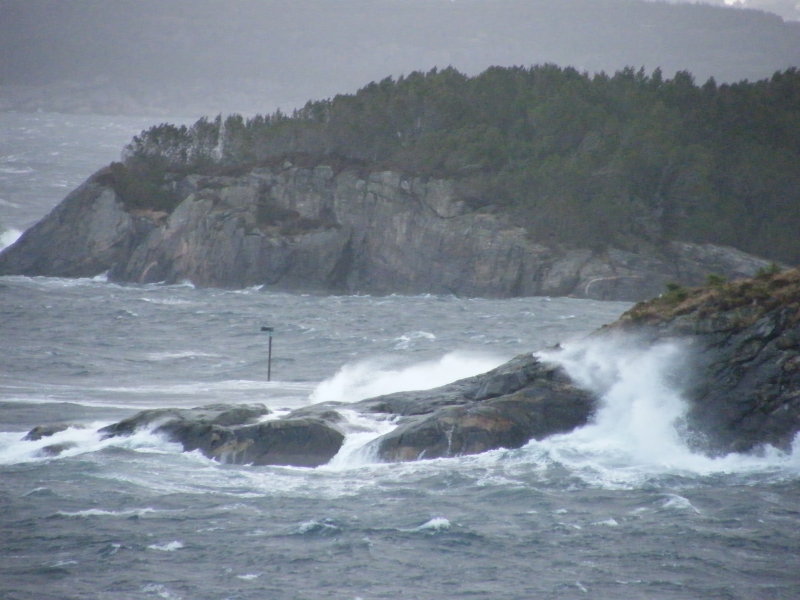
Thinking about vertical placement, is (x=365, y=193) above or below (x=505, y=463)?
above

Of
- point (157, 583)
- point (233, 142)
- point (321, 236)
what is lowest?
point (157, 583)

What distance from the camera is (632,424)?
26844 mm

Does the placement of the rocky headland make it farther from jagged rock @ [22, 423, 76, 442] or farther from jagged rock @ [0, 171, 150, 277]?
jagged rock @ [0, 171, 150, 277]

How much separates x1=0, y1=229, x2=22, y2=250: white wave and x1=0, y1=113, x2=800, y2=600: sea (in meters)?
43.6

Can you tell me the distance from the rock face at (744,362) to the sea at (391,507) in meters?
0.43

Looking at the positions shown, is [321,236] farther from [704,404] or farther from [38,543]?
[38,543]

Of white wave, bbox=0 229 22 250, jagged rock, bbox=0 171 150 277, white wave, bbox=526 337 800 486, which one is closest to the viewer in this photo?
white wave, bbox=526 337 800 486

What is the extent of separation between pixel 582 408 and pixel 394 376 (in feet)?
37.6

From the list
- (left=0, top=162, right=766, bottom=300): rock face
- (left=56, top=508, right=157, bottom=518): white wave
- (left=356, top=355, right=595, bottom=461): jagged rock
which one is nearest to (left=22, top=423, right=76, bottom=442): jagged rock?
(left=56, top=508, right=157, bottom=518): white wave

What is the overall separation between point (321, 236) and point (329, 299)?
21.4ft

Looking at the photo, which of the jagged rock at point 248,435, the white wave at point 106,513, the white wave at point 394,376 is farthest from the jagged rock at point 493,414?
the white wave at point 394,376

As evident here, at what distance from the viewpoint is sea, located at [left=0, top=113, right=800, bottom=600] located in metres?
19.0

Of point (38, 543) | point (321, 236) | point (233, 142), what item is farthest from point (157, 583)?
point (233, 142)

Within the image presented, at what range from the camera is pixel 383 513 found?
73.3 ft
